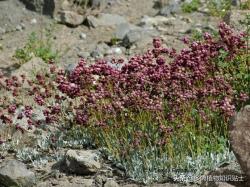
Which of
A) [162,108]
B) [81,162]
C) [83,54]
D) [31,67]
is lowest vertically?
[81,162]

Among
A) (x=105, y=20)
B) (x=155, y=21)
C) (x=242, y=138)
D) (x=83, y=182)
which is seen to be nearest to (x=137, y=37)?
(x=155, y=21)

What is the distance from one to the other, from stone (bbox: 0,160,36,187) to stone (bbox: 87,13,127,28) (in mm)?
5720

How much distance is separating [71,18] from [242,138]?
7.41 m

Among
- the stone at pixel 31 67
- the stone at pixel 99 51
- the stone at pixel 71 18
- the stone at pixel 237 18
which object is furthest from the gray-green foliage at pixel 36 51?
Result: the stone at pixel 237 18

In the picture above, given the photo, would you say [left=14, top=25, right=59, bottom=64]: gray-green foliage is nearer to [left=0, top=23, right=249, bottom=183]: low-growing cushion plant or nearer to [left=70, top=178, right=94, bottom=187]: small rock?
[left=0, top=23, right=249, bottom=183]: low-growing cushion plant

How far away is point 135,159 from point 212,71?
4.79ft

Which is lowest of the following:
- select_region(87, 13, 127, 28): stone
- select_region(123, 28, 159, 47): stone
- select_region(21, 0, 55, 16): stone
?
select_region(123, 28, 159, 47): stone

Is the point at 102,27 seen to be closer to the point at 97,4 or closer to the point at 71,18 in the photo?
the point at 71,18

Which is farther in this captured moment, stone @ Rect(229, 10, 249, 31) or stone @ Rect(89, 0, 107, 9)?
stone @ Rect(89, 0, 107, 9)

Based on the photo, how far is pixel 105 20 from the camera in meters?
12.0

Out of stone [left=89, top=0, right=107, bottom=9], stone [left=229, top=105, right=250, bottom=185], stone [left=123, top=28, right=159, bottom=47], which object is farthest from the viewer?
stone [left=89, top=0, right=107, bottom=9]

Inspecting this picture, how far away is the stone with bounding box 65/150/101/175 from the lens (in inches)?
250

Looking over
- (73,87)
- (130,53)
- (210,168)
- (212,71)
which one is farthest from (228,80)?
(130,53)

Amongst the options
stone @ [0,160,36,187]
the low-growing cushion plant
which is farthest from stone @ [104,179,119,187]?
stone @ [0,160,36,187]
